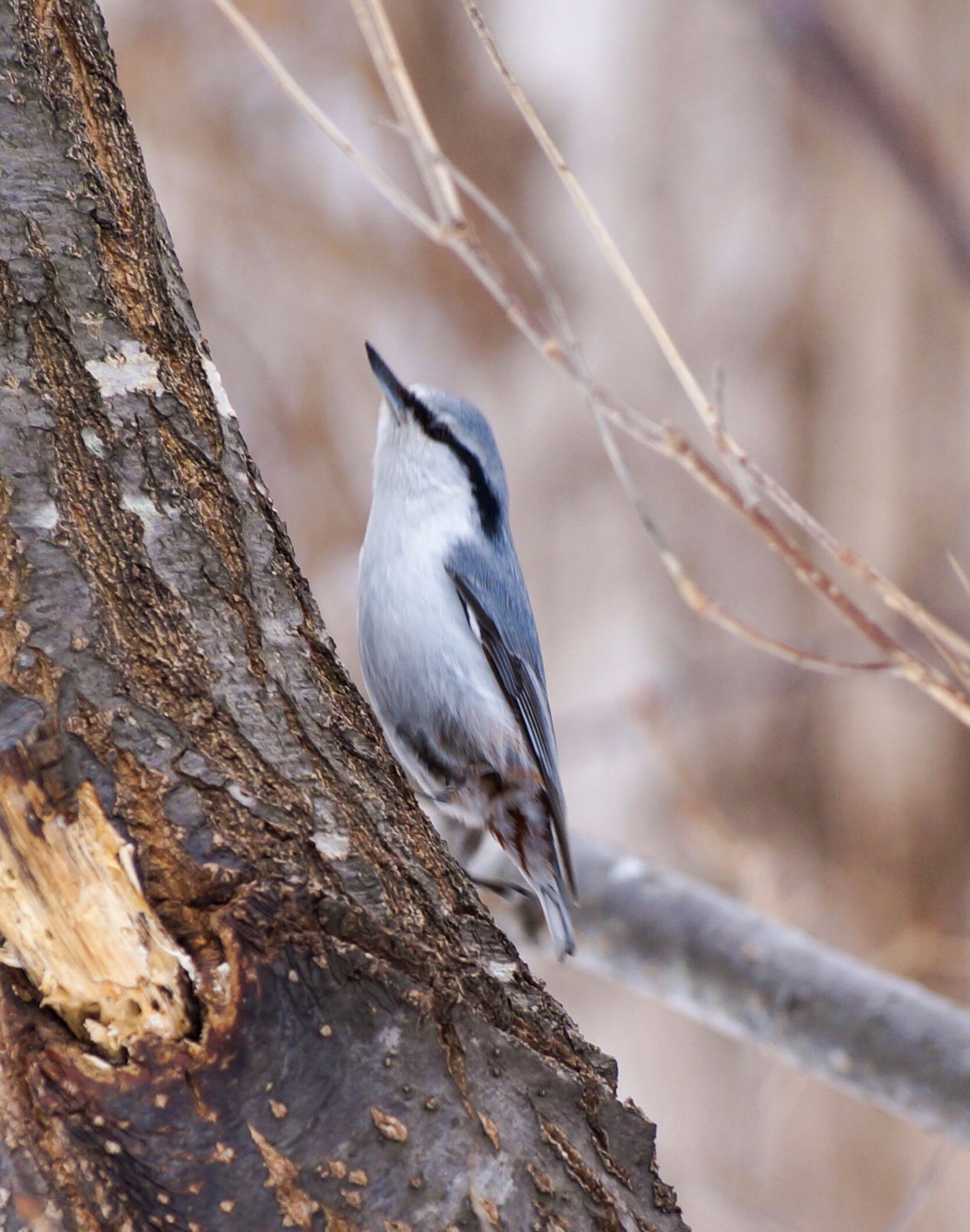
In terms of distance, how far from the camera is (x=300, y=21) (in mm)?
4113

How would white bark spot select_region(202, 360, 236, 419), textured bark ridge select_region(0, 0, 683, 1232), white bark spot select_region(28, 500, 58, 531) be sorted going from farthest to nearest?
white bark spot select_region(202, 360, 236, 419)
white bark spot select_region(28, 500, 58, 531)
textured bark ridge select_region(0, 0, 683, 1232)

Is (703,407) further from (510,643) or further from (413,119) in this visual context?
(510,643)

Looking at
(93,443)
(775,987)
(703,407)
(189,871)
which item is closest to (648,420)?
(703,407)

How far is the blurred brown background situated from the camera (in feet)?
13.4

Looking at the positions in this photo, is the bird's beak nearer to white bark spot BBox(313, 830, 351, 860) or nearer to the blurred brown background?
white bark spot BBox(313, 830, 351, 860)

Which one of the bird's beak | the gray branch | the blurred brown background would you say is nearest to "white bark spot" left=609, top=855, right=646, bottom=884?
the gray branch

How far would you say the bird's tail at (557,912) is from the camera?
1808 mm

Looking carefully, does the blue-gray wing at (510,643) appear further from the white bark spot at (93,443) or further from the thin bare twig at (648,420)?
the white bark spot at (93,443)

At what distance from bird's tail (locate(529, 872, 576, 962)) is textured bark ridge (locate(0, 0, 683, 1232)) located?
0.84 metres

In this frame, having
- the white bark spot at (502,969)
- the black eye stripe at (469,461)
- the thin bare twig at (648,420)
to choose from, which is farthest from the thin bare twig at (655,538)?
the black eye stripe at (469,461)

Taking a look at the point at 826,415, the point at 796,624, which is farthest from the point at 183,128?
the point at 796,624

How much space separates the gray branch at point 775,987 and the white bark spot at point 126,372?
4.72 ft

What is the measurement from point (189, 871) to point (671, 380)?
383 cm

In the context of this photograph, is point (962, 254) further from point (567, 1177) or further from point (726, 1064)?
point (726, 1064)
